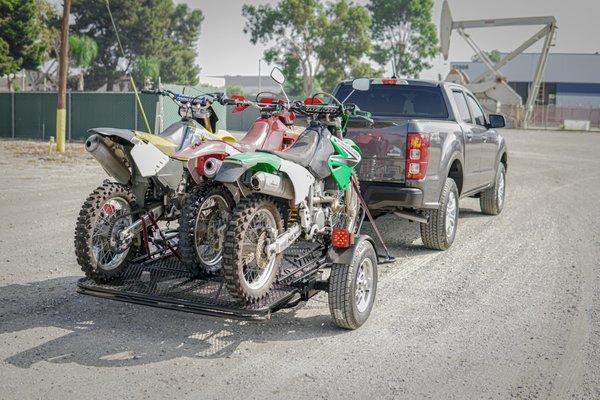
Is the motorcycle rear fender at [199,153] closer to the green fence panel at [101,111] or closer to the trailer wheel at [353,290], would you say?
the trailer wheel at [353,290]

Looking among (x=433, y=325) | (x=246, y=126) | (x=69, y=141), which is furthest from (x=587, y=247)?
(x=246, y=126)

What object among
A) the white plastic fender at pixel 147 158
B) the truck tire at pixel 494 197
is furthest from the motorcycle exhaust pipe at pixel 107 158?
the truck tire at pixel 494 197

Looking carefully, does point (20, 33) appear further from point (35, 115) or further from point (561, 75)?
point (561, 75)

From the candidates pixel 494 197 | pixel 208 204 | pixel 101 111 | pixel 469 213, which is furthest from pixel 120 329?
pixel 101 111

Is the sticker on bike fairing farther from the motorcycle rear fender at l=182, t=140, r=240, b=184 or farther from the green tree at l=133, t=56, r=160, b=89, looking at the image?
the green tree at l=133, t=56, r=160, b=89

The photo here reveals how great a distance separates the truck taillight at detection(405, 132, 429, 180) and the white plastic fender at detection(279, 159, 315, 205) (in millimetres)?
2535

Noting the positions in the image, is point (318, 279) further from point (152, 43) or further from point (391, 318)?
point (152, 43)

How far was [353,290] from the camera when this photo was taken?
5469 millimetres

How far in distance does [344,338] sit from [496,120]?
608 cm

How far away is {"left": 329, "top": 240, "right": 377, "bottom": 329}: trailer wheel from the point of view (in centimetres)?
542

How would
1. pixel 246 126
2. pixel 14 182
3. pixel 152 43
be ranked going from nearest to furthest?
pixel 14 182, pixel 246 126, pixel 152 43

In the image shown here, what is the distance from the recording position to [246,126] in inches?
1806

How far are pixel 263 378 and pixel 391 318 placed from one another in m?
1.69

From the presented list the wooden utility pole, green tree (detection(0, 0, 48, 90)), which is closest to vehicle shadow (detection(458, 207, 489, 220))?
the wooden utility pole
